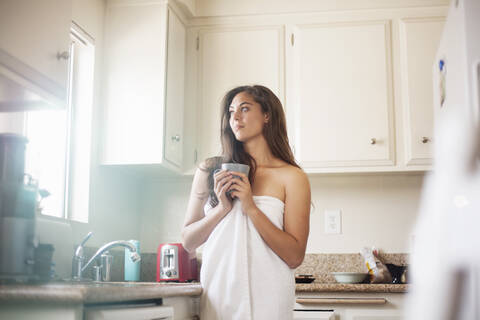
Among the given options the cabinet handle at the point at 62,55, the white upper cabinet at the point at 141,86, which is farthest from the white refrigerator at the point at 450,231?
the white upper cabinet at the point at 141,86

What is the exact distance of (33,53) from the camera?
3.27 ft

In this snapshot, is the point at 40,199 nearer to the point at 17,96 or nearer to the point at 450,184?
the point at 17,96

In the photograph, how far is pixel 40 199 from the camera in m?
0.73

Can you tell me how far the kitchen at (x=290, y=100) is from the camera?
2.82 m

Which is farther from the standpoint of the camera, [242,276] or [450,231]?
[242,276]

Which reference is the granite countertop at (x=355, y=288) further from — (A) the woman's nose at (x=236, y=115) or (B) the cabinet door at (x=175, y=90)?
(A) the woman's nose at (x=236, y=115)

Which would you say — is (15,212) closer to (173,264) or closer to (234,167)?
(234,167)

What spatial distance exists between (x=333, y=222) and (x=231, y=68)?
1065 millimetres

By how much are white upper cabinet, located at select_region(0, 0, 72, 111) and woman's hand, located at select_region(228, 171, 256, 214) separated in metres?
0.49

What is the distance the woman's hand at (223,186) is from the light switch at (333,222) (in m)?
1.80

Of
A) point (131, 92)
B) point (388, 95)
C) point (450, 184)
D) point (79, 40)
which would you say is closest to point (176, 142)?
point (131, 92)

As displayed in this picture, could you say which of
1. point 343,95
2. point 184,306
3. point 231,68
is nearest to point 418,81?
point 343,95

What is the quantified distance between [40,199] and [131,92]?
2.18m

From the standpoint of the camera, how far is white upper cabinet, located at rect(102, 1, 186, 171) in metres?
2.78
